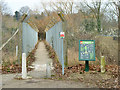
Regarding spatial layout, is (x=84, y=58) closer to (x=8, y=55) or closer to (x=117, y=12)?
(x=8, y=55)

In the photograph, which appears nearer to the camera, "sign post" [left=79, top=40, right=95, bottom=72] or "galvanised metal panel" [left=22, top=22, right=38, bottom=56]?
"sign post" [left=79, top=40, right=95, bottom=72]

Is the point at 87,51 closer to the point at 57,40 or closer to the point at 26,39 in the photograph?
the point at 57,40

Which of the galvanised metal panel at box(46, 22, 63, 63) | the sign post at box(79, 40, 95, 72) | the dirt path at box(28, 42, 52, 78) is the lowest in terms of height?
the dirt path at box(28, 42, 52, 78)

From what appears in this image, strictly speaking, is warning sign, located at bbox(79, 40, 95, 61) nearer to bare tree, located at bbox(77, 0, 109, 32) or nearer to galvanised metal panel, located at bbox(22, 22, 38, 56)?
galvanised metal panel, located at bbox(22, 22, 38, 56)

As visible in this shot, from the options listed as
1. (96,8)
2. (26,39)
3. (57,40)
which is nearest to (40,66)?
(57,40)

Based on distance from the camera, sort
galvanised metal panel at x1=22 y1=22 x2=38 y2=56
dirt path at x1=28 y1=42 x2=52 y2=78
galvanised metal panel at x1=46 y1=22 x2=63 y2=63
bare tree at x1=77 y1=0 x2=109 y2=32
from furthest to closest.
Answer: bare tree at x1=77 y1=0 x2=109 y2=32
galvanised metal panel at x1=22 y1=22 x2=38 y2=56
galvanised metal panel at x1=46 y1=22 x2=63 y2=63
dirt path at x1=28 y1=42 x2=52 y2=78

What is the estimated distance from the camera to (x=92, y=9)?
33438 mm

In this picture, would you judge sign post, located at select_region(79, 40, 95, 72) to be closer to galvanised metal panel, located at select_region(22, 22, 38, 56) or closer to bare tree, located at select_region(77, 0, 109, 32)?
galvanised metal panel, located at select_region(22, 22, 38, 56)

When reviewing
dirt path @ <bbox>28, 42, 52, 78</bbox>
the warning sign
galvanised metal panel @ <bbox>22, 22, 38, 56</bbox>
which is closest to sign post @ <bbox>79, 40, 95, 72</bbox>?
the warning sign

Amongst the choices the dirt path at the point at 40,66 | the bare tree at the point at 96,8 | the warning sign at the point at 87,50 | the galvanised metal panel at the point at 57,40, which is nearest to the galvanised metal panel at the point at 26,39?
the dirt path at the point at 40,66

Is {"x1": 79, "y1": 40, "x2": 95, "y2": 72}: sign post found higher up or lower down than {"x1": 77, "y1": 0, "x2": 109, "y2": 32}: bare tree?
lower down

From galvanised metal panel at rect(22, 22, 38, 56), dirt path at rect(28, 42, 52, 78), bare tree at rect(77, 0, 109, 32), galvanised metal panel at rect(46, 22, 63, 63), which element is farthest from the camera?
bare tree at rect(77, 0, 109, 32)

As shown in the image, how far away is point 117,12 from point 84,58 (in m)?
20.7

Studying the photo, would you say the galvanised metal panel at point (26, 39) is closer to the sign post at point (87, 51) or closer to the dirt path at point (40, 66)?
the dirt path at point (40, 66)
